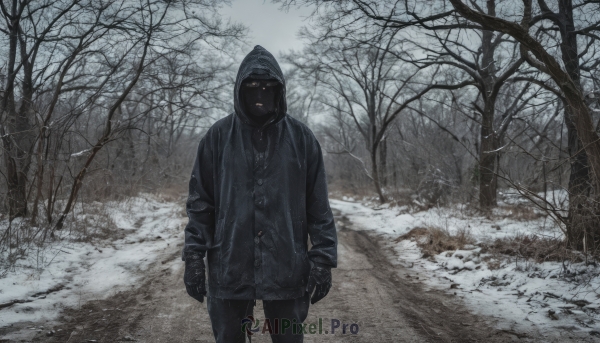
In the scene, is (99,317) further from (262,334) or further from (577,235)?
(577,235)

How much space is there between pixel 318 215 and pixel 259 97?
0.73m

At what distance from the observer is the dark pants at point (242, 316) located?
2.33 metres

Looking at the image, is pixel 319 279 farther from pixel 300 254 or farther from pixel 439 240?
pixel 439 240

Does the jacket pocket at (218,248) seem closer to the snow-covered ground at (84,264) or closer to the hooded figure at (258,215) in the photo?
the hooded figure at (258,215)

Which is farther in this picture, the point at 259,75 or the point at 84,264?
the point at 84,264

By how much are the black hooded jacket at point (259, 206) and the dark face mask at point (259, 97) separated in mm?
44

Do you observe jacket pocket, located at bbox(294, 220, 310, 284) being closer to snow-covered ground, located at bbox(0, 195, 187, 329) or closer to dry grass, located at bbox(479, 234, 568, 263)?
snow-covered ground, located at bbox(0, 195, 187, 329)

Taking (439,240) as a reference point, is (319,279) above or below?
above

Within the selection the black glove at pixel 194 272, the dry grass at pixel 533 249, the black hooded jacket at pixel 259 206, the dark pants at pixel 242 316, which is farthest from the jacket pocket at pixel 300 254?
the dry grass at pixel 533 249

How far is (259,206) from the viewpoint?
233 centimetres

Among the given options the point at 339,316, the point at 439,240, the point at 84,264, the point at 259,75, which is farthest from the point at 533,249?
the point at 84,264

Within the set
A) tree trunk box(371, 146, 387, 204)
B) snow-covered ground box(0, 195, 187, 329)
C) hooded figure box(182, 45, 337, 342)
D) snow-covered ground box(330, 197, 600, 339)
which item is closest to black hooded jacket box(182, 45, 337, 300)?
hooded figure box(182, 45, 337, 342)

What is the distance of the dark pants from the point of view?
233 centimetres

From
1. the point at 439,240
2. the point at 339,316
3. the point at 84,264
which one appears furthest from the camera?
the point at 439,240
